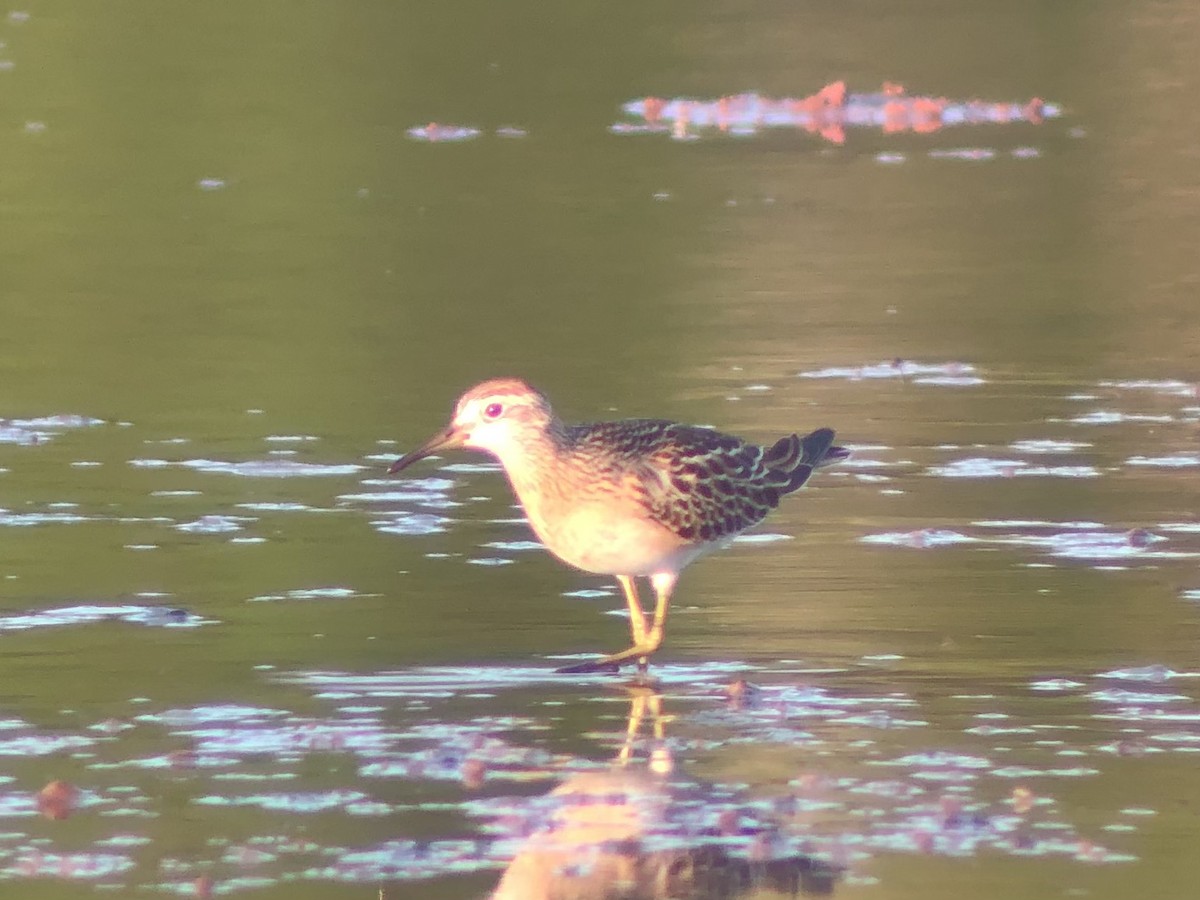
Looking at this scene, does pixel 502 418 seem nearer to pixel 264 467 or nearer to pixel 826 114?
pixel 264 467

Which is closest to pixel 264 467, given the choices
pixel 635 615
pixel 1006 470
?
pixel 635 615

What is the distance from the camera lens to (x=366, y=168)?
58.9 feet

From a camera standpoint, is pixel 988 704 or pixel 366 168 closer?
pixel 988 704

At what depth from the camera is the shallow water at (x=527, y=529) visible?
5840 mm

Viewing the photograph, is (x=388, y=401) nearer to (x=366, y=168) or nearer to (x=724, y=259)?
(x=724, y=259)

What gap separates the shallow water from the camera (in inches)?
230

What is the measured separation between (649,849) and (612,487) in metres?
2.33

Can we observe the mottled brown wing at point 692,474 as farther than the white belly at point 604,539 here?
Yes

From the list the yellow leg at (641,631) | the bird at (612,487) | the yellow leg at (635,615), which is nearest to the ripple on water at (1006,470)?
the bird at (612,487)

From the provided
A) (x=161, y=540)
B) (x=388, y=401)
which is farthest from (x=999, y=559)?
(x=388, y=401)

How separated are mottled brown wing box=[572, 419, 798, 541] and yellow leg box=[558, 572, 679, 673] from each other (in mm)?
160

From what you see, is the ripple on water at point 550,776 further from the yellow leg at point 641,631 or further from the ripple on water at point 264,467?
the ripple on water at point 264,467

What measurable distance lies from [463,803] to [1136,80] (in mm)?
16666

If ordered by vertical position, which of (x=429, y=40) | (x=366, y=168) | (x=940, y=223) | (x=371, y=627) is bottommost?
(x=371, y=627)
